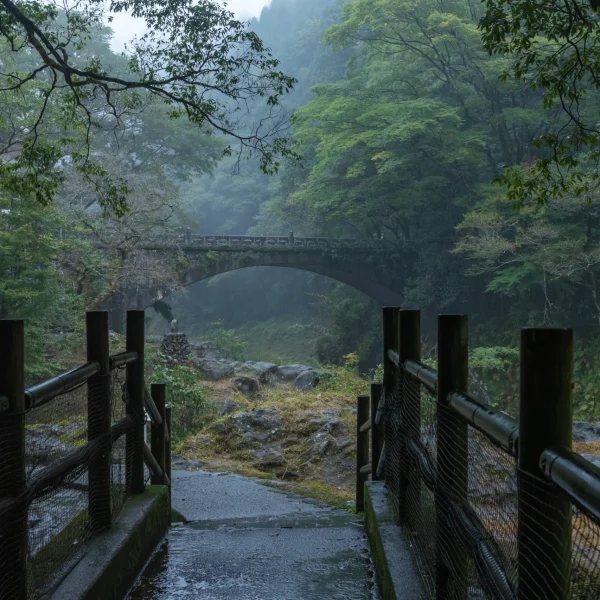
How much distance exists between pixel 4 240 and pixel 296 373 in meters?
6.95

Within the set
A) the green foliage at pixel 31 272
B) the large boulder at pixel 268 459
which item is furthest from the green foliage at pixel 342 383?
the green foliage at pixel 31 272

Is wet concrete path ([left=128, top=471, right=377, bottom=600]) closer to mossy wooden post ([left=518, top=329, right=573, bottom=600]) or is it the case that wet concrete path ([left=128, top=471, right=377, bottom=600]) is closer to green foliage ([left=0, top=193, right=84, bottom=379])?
mossy wooden post ([left=518, top=329, right=573, bottom=600])

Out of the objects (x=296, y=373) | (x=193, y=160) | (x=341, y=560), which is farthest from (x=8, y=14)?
(x=193, y=160)

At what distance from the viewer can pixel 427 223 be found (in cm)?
2553

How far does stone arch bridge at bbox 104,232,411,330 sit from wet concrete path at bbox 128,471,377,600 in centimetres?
1883

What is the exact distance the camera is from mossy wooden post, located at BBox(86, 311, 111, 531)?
3143mm

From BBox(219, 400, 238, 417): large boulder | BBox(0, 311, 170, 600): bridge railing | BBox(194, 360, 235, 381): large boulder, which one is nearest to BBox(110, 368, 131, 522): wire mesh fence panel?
BBox(0, 311, 170, 600): bridge railing

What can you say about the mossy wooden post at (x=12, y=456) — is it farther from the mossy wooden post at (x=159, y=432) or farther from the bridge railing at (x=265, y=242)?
the bridge railing at (x=265, y=242)

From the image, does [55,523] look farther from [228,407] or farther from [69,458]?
[228,407]

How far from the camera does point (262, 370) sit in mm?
16438

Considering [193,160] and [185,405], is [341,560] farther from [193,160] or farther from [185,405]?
[193,160]

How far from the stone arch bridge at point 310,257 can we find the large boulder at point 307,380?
9972mm

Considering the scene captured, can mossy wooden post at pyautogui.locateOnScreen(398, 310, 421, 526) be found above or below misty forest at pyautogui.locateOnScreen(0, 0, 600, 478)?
below

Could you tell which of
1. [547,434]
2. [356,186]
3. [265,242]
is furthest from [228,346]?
[547,434]
